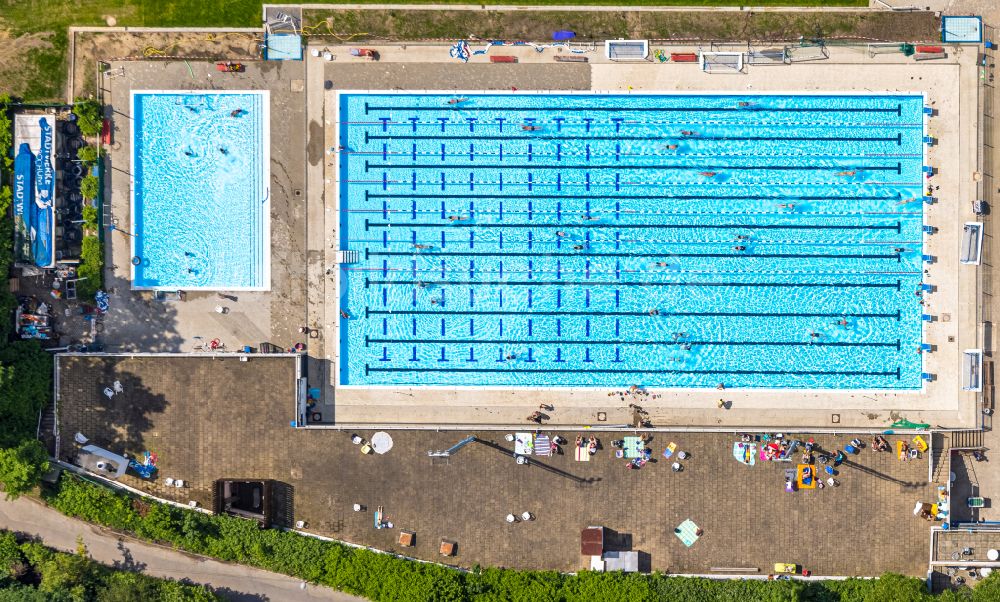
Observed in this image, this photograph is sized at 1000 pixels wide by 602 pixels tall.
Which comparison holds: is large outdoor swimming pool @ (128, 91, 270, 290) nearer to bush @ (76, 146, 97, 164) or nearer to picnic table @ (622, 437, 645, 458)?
bush @ (76, 146, 97, 164)

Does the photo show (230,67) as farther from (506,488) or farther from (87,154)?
(506,488)

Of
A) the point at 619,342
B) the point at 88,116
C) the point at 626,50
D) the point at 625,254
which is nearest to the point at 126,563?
the point at 88,116

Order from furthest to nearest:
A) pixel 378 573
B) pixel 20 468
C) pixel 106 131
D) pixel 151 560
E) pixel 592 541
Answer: pixel 106 131
pixel 151 560
pixel 592 541
pixel 378 573
pixel 20 468

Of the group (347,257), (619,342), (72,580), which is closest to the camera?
(72,580)

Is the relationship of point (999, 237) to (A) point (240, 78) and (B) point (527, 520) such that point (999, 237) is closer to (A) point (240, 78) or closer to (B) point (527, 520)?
(B) point (527, 520)

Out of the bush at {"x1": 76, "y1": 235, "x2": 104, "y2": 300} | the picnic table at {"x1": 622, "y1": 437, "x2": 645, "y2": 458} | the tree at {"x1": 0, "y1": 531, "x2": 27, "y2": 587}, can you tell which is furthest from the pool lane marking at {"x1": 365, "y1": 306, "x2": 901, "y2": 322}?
the tree at {"x1": 0, "y1": 531, "x2": 27, "y2": 587}

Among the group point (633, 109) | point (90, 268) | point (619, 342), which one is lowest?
point (619, 342)

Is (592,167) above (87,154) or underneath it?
underneath

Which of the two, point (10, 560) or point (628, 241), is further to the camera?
point (628, 241)

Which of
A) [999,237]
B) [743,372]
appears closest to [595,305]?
[743,372]
